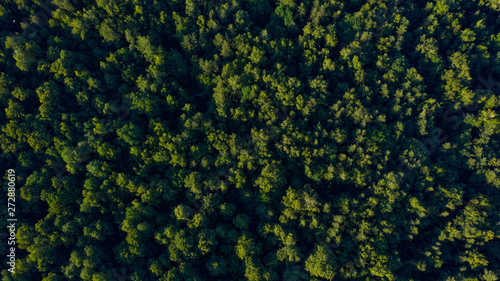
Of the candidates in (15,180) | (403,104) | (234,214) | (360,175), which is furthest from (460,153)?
(15,180)

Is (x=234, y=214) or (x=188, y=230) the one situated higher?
(x=234, y=214)

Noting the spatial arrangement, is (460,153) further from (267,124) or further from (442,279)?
(267,124)

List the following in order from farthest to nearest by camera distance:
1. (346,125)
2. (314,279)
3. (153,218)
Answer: (346,125) → (153,218) → (314,279)

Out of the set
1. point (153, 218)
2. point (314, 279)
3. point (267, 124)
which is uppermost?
point (267, 124)

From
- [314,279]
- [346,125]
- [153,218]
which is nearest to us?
[314,279]

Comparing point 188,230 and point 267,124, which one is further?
point 267,124

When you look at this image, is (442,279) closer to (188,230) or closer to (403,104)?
(403,104)

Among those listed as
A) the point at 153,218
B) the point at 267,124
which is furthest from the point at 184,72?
the point at 153,218
